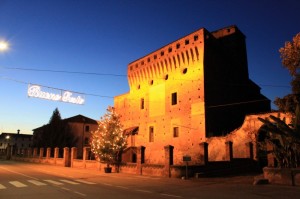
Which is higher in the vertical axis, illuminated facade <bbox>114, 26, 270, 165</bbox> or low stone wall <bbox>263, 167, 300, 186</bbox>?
illuminated facade <bbox>114, 26, 270, 165</bbox>

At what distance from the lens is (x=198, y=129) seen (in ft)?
98.4

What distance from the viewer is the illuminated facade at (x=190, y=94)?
101 feet

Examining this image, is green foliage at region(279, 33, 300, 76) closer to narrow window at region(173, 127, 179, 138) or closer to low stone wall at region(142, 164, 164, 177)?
low stone wall at region(142, 164, 164, 177)

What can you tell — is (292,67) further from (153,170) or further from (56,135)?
(56,135)

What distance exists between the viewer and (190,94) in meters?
32.0

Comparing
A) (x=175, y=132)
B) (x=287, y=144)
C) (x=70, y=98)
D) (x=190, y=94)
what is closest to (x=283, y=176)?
(x=287, y=144)

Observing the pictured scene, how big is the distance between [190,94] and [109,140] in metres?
11.3

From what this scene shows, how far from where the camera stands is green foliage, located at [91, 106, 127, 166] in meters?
25.4

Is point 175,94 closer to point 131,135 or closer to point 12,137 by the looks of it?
point 131,135

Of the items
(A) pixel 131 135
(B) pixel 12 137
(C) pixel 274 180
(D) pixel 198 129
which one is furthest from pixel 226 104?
(B) pixel 12 137

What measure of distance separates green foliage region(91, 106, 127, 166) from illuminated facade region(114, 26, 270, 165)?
26.6 ft

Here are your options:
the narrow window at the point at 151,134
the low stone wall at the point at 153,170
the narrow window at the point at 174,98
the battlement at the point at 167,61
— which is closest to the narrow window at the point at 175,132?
the narrow window at the point at 174,98

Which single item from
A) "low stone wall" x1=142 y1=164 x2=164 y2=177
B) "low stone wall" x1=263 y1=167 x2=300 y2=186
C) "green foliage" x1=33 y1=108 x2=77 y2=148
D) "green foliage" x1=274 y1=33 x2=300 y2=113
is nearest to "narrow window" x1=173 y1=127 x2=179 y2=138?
"low stone wall" x1=142 y1=164 x2=164 y2=177

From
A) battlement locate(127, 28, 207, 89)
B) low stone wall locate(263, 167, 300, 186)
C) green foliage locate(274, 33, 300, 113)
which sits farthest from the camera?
battlement locate(127, 28, 207, 89)
